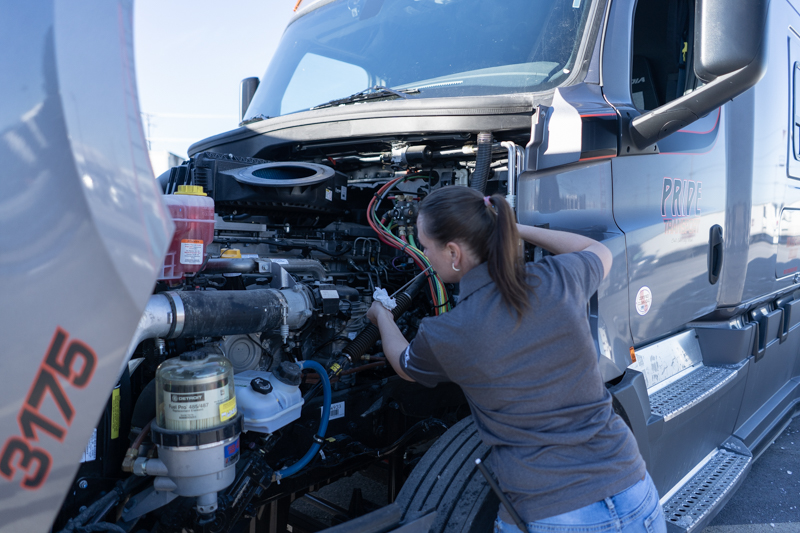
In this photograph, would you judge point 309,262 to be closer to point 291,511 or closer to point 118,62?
point 291,511

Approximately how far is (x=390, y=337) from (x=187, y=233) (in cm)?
69

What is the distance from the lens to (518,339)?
1.40 metres

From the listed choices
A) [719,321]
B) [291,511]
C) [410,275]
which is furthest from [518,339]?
[719,321]

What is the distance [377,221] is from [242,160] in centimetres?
70

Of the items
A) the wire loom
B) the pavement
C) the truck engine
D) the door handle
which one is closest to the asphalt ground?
the pavement

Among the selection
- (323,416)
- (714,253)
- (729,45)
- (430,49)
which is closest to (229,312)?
(323,416)

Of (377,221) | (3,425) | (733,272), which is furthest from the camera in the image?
(733,272)

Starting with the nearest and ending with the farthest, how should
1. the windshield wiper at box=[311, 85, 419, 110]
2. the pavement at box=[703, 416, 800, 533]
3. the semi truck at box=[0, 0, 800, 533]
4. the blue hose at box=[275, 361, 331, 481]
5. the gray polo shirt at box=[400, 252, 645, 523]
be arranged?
1. the semi truck at box=[0, 0, 800, 533]
2. the gray polo shirt at box=[400, 252, 645, 523]
3. the blue hose at box=[275, 361, 331, 481]
4. the windshield wiper at box=[311, 85, 419, 110]
5. the pavement at box=[703, 416, 800, 533]

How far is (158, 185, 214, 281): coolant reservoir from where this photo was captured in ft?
5.36

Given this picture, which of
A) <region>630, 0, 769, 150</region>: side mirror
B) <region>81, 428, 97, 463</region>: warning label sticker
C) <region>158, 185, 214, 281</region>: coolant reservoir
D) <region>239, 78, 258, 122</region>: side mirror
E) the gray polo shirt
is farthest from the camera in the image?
<region>239, 78, 258, 122</region>: side mirror

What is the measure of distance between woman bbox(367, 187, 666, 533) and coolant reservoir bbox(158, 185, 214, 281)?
67 centimetres

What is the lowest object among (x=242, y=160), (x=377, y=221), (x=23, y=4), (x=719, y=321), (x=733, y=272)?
(x=719, y=321)

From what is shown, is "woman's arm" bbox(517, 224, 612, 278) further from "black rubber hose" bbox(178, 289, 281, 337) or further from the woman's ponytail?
"black rubber hose" bbox(178, 289, 281, 337)

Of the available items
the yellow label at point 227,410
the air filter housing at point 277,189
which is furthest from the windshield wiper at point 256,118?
the yellow label at point 227,410
